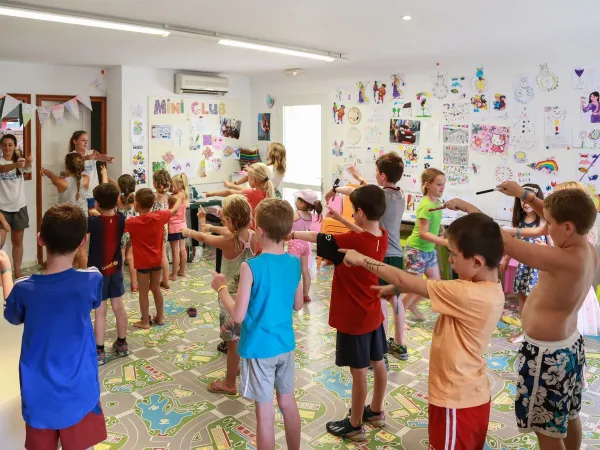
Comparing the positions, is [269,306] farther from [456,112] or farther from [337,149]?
[337,149]

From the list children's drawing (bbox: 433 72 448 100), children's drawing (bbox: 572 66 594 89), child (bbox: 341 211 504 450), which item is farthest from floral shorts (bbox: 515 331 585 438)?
children's drawing (bbox: 433 72 448 100)

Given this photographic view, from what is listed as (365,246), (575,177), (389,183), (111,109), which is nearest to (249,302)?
(365,246)

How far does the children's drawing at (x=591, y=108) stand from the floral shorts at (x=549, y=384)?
357 centimetres

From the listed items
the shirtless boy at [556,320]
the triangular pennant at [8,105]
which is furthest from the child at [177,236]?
the shirtless boy at [556,320]

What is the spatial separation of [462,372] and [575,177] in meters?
4.08

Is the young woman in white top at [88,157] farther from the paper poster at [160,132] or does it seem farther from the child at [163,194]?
the paper poster at [160,132]

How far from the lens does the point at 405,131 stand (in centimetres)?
673

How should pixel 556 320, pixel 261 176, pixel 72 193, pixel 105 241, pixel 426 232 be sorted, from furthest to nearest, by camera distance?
pixel 72 193, pixel 261 176, pixel 426 232, pixel 105 241, pixel 556 320

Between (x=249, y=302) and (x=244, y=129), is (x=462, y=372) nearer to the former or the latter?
(x=249, y=302)

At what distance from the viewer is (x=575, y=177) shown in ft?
17.7

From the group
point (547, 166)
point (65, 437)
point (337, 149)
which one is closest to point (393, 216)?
point (65, 437)

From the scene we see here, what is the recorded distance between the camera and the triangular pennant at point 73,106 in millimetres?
6785

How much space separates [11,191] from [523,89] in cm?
541

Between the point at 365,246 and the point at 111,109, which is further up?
the point at 111,109
